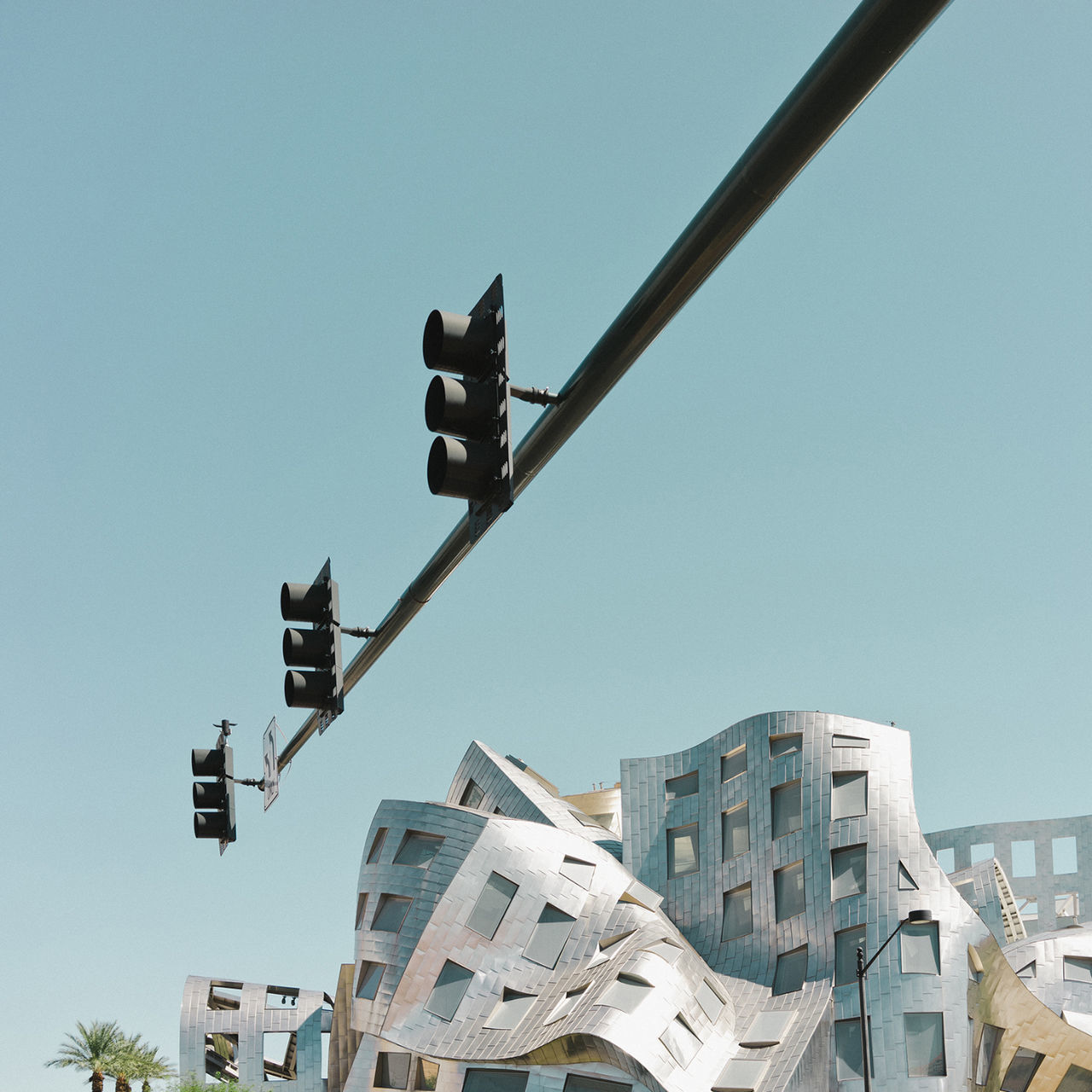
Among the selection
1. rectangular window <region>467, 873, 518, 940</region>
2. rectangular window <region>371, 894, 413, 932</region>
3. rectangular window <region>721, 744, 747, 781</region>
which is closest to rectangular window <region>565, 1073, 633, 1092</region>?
rectangular window <region>467, 873, 518, 940</region>

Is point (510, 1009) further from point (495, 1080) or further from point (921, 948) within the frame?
point (921, 948)

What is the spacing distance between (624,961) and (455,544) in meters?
37.7

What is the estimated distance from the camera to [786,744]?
47062 millimetres

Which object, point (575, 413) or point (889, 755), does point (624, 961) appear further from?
point (575, 413)

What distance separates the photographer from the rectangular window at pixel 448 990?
139 ft

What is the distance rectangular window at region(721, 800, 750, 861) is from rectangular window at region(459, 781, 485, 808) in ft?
31.4

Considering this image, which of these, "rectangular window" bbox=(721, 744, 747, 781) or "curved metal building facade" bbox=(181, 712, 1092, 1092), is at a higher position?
"rectangular window" bbox=(721, 744, 747, 781)

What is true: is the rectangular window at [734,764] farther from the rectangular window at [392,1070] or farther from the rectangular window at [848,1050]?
the rectangular window at [392,1070]

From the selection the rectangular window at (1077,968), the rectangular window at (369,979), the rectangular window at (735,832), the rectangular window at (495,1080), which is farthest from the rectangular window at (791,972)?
the rectangular window at (369,979)

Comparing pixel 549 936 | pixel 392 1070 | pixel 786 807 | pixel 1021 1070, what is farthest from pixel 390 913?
pixel 1021 1070

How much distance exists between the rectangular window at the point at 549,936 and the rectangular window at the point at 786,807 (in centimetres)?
808

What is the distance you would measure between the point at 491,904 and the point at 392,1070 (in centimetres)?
885

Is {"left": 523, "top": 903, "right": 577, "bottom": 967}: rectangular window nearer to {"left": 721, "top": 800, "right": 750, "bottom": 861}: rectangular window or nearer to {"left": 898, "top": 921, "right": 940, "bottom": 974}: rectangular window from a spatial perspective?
{"left": 721, "top": 800, "right": 750, "bottom": 861}: rectangular window

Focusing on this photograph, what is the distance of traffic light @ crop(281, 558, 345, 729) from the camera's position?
24.4 ft
